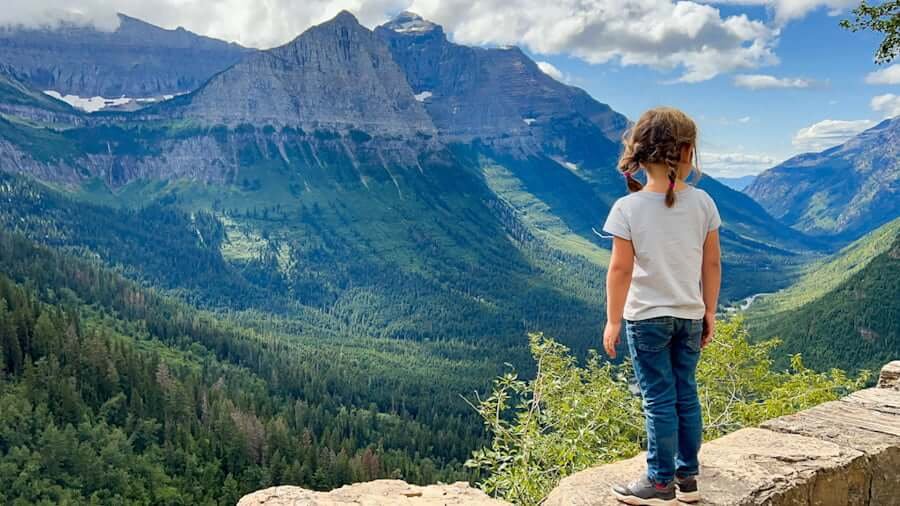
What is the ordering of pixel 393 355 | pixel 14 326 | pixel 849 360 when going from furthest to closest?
pixel 393 355 → pixel 849 360 → pixel 14 326

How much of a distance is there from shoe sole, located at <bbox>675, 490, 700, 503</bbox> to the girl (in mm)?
14

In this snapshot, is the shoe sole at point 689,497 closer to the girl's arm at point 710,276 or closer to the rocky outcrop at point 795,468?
the rocky outcrop at point 795,468

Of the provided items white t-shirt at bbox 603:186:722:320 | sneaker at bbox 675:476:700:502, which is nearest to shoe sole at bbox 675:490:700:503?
sneaker at bbox 675:476:700:502

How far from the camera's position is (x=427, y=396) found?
139375 millimetres

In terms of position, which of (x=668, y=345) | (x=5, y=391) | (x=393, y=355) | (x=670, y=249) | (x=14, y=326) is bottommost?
(x=393, y=355)

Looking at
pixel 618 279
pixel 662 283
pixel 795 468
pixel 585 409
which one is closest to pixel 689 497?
pixel 795 468

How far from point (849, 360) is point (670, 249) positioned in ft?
459

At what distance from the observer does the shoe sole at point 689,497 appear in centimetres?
607

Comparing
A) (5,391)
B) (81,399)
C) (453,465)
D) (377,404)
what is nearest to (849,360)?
(453,465)

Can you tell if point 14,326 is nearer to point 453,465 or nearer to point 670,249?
point 453,465

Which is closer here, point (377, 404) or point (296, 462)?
point (296, 462)

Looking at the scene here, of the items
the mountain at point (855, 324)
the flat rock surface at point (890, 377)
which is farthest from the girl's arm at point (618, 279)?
the mountain at point (855, 324)

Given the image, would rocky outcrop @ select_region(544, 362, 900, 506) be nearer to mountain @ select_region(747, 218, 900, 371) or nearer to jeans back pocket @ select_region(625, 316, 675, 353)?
jeans back pocket @ select_region(625, 316, 675, 353)

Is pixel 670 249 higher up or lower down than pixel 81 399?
higher up
